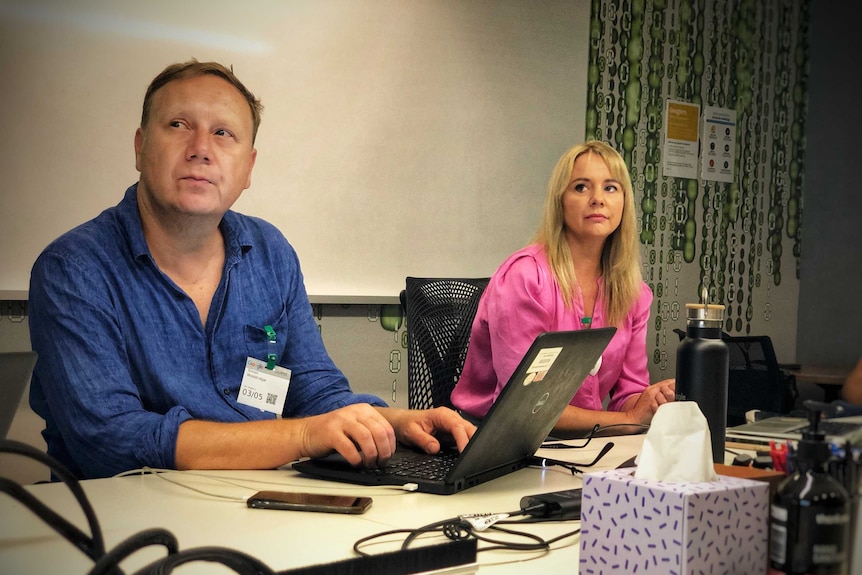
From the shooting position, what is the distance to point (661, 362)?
431 centimetres

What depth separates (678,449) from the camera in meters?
0.80

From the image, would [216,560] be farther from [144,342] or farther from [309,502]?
[144,342]

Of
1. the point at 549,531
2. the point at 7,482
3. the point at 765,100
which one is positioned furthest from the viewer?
the point at 765,100

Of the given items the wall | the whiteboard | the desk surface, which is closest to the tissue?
the desk surface

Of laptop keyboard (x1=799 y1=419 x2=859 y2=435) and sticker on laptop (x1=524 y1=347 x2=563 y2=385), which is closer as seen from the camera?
laptop keyboard (x1=799 y1=419 x2=859 y2=435)

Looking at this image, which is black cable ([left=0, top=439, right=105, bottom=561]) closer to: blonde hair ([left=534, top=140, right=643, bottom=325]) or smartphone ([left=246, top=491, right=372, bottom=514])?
smartphone ([left=246, top=491, right=372, bottom=514])

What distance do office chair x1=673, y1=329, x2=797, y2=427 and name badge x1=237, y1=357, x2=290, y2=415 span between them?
0.73m

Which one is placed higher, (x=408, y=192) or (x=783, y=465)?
(x=408, y=192)

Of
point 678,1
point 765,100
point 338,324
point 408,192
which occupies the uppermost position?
point 678,1

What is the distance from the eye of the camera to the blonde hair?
2428 mm

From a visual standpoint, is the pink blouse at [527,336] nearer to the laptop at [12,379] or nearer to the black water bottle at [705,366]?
the black water bottle at [705,366]

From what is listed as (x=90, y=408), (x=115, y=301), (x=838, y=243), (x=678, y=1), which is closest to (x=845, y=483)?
(x=838, y=243)

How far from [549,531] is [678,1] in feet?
12.5

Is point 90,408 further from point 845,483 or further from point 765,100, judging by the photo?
point 765,100
